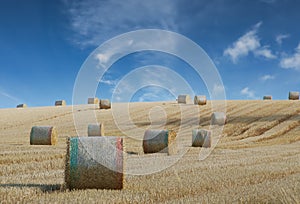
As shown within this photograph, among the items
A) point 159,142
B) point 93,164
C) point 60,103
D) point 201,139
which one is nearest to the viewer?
point 93,164

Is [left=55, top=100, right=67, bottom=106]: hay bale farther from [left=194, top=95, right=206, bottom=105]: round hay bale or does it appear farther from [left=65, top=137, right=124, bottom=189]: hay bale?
[left=65, top=137, right=124, bottom=189]: hay bale

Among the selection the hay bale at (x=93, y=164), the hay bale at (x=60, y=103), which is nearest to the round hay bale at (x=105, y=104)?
the hay bale at (x=60, y=103)

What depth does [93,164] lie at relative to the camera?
17.8 feet

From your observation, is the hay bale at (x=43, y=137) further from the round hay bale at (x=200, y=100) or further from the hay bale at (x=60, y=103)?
the hay bale at (x=60, y=103)

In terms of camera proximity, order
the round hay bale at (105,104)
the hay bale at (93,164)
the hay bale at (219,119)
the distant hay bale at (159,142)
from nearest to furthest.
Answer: the hay bale at (93,164) < the distant hay bale at (159,142) < the hay bale at (219,119) < the round hay bale at (105,104)

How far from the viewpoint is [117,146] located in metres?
5.63

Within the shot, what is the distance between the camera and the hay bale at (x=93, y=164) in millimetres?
5355

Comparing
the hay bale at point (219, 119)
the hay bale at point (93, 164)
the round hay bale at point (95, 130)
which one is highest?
the hay bale at point (219, 119)

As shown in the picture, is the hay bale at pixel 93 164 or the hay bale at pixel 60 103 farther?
the hay bale at pixel 60 103

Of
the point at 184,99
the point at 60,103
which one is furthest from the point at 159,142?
the point at 60,103

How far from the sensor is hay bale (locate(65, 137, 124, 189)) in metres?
5.36

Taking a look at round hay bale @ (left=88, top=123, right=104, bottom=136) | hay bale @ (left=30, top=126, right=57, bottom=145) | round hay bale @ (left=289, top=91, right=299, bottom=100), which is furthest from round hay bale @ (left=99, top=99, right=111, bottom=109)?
hay bale @ (left=30, top=126, right=57, bottom=145)

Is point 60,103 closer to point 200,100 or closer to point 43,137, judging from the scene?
point 200,100

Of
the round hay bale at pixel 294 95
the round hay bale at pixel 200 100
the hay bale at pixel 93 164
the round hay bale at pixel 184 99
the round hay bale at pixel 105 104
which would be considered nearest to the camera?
the hay bale at pixel 93 164
